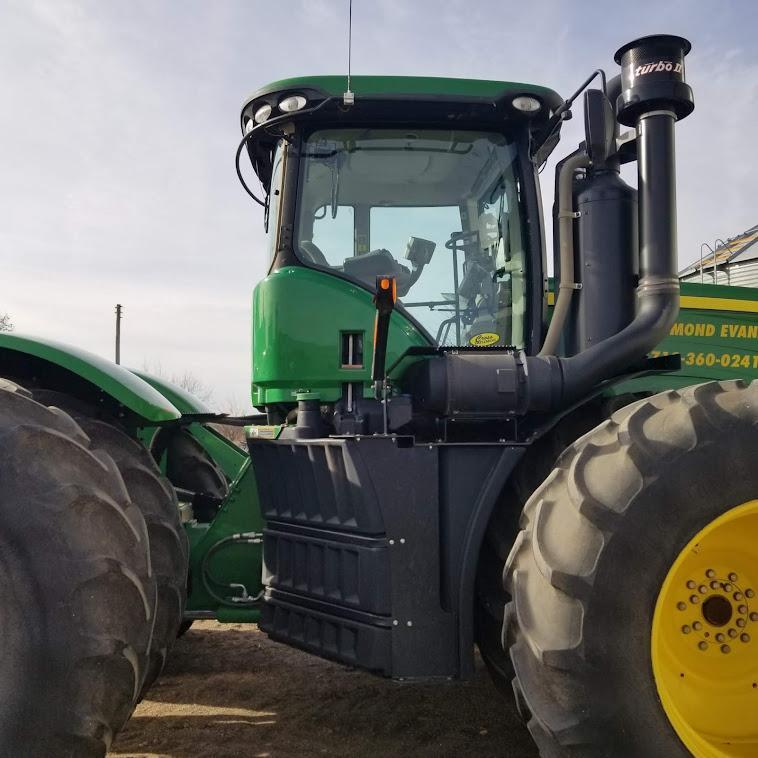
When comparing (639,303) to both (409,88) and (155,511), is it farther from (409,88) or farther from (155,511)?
(155,511)

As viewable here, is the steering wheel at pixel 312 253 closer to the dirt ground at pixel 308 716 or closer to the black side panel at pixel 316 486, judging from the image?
the black side panel at pixel 316 486

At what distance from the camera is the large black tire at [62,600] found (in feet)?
7.52

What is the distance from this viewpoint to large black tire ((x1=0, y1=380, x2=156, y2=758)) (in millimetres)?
2293

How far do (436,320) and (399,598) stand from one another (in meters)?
1.24

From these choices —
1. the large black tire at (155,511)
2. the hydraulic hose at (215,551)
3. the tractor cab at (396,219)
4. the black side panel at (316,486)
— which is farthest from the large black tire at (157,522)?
the tractor cab at (396,219)

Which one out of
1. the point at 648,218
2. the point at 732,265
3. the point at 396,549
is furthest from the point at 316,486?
the point at 732,265

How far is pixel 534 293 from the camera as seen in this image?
3469 mm

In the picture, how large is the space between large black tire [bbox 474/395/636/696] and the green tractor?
0.04 ft

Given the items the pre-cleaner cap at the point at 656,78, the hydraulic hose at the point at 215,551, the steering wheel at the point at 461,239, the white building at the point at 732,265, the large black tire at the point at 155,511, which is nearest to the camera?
the pre-cleaner cap at the point at 656,78

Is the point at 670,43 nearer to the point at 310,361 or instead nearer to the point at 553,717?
the point at 310,361

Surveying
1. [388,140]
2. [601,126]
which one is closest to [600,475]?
[601,126]

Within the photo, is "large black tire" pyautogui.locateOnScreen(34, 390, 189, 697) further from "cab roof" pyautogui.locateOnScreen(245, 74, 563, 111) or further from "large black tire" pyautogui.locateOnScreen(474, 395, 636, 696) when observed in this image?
"cab roof" pyautogui.locateOnScreen(245, 74, 563, 111)

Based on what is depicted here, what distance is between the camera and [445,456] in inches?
119

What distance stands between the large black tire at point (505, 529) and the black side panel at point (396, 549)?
11 cm
